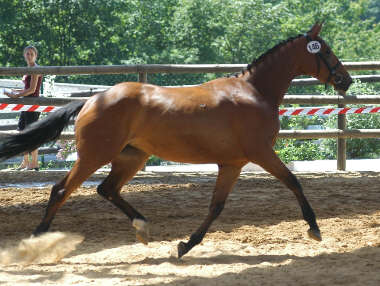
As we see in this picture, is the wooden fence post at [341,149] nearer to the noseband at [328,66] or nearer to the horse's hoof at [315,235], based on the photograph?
the noseband at [328,66]

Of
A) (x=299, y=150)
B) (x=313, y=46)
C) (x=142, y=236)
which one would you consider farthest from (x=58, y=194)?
(x=299, y=150)

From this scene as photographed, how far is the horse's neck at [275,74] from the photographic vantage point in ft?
17.9

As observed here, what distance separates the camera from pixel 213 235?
5.73m

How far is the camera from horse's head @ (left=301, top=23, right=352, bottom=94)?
5.70m

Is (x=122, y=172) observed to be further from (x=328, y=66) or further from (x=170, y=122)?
(x=328, y=66)

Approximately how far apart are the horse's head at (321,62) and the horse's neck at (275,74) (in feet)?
0.51

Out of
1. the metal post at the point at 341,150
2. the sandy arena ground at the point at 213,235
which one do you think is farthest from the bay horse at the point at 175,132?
the metal post at the point at 341,150

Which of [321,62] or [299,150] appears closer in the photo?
[321,62]

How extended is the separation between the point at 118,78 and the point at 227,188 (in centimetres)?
1387

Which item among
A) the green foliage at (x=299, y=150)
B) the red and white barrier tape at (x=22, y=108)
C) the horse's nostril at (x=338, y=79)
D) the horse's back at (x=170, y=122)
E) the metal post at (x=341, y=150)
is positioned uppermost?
the horse's nostril at (x=338, y=79)

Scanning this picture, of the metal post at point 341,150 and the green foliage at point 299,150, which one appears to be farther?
the green foliage at point 299,150

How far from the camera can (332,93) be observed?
12.1 meters

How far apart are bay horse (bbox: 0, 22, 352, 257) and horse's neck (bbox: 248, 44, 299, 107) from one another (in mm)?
19

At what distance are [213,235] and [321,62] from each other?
199 centimetres
